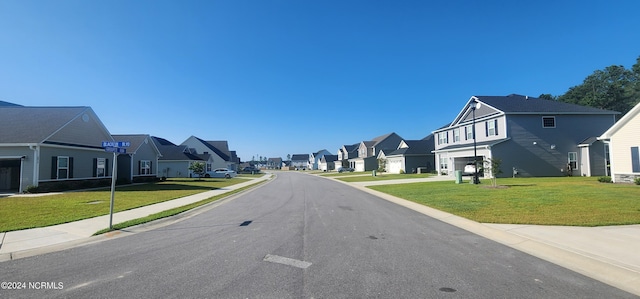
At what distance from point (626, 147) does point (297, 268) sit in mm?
23291

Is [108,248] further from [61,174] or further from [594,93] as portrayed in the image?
[594,93]

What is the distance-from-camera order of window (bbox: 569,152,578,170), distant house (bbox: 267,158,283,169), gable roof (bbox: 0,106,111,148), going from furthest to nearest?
distant house (bbox: 267,158,283,169)
window (bbox: 569,152,578,170)
gable roof (bbox: 0,106,111,148)

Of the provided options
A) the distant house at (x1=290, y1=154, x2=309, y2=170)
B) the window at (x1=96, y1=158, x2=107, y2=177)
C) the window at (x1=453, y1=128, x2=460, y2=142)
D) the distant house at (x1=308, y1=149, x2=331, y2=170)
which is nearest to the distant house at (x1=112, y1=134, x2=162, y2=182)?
the window at (x1=96, y1=158, x2=107, y2=177)

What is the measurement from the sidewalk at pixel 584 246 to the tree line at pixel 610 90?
62568 mm

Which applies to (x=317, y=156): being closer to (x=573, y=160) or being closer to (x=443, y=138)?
(x=443, y=138)

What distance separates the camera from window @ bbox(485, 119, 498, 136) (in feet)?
95.3

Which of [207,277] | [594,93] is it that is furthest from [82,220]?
[594,93]

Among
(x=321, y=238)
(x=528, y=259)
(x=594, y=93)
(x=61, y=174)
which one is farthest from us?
(x=594, y=93)

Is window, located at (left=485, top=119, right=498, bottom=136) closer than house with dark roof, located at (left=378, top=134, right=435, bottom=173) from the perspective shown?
Yes

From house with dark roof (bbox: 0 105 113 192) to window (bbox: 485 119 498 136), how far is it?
34.3 metres

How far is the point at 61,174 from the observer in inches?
832

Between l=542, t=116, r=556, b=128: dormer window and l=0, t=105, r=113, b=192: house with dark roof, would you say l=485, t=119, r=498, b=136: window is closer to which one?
l=542, t=116, r=556, b=128: dormer window

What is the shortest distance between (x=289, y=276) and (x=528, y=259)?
441cm

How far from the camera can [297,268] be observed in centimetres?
515
